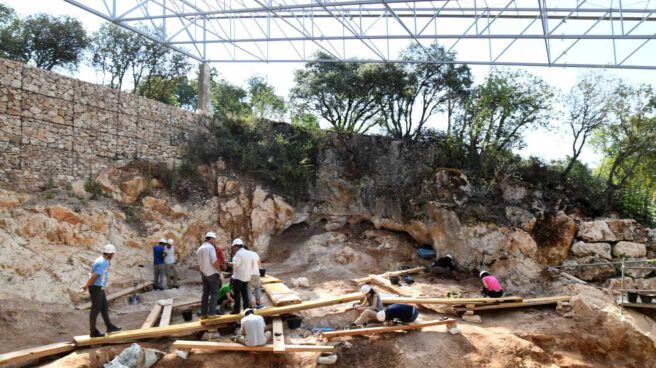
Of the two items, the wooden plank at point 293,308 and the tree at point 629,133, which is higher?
the tree at point 629,133

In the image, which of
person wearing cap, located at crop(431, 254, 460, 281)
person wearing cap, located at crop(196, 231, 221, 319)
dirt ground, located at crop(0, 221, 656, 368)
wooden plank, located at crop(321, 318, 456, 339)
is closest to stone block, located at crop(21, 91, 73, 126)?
dirt ground, located at crop(0, 221, 656, 368)

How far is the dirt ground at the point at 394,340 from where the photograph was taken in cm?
748

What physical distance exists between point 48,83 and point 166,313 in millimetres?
8121

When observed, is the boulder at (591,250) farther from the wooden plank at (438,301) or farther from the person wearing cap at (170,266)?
the person wearing cap at (170,266)

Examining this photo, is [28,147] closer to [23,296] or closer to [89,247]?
[89,247]

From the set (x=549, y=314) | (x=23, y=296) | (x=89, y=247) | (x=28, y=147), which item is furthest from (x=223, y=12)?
(x=549, y=314)

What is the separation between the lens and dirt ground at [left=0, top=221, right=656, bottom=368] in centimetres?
748

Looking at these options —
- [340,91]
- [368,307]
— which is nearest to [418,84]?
[340,91]

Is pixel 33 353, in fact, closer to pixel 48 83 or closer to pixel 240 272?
pixel 240 272

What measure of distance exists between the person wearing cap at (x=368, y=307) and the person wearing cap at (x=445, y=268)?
15.4 feet

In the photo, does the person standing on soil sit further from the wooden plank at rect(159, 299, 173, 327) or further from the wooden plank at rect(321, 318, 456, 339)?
the wooden plank at rect(321, 318, 456, 339)

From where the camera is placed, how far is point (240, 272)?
8.15m

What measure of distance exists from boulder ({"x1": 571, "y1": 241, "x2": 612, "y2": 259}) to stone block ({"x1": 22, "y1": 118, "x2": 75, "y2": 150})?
15.6 meters

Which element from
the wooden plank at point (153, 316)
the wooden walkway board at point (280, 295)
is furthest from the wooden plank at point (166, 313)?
the wooden walkway board at point (280, 295)
